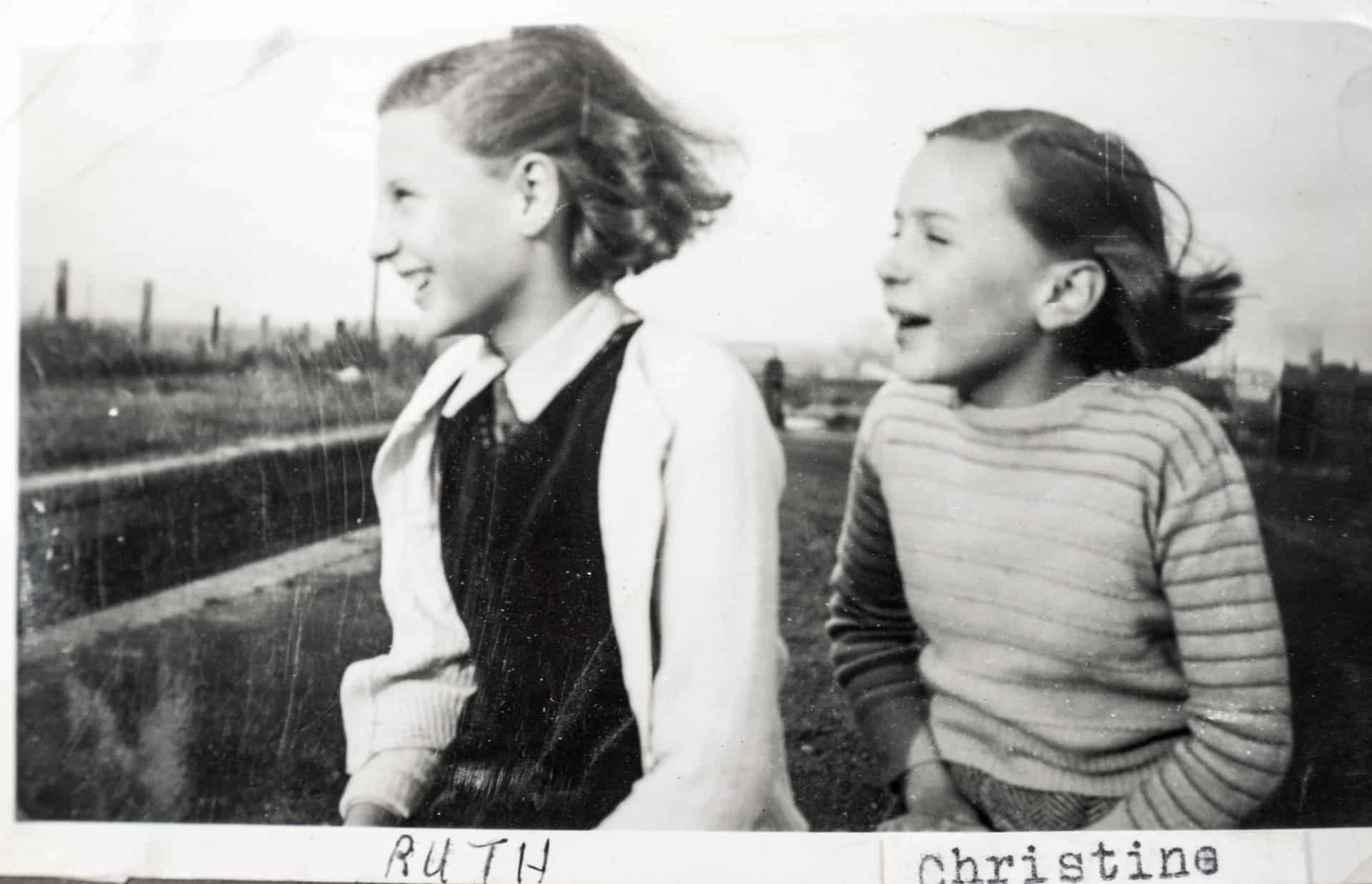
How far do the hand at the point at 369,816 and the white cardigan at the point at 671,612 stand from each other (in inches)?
0.5

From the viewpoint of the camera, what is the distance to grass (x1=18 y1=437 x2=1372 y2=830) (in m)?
1.62

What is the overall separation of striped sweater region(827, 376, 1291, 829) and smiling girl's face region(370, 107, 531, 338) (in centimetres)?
68

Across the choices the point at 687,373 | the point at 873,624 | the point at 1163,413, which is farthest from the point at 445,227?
the point at 1163,413

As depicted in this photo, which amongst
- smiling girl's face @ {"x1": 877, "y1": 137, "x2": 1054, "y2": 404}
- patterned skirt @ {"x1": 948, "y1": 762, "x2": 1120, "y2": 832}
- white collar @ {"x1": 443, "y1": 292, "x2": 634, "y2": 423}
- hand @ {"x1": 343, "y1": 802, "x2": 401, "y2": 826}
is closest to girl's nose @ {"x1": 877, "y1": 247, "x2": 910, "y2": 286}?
smiling girl's face @ {"x1": 877, "y1": 137, "x2": 1054, "y2": 404}

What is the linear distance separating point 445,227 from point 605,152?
0.87 feet

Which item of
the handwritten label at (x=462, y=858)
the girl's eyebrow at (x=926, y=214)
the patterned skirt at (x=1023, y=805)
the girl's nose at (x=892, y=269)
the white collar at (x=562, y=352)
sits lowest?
the handwritten label at (x=462, y=858)

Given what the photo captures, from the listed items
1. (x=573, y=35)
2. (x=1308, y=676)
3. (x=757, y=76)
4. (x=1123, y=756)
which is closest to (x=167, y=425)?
(x=573, y=35)

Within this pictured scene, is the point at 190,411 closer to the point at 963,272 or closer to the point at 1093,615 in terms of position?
the point at 963,272

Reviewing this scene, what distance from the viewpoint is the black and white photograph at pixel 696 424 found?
1.60 metres

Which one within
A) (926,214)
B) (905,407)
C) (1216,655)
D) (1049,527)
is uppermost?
(926,214)

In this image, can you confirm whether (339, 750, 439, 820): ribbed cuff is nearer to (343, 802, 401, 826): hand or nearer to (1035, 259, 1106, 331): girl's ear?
(343, 802, 401, 826): hand

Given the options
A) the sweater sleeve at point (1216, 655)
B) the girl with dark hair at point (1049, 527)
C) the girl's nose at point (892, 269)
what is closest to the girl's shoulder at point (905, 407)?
the girl with dark hair at point (1049, 527)

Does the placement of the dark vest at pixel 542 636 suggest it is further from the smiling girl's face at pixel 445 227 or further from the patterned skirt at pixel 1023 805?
the patterned skirt at pixel 1023 805

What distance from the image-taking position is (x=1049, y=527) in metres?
1.58
